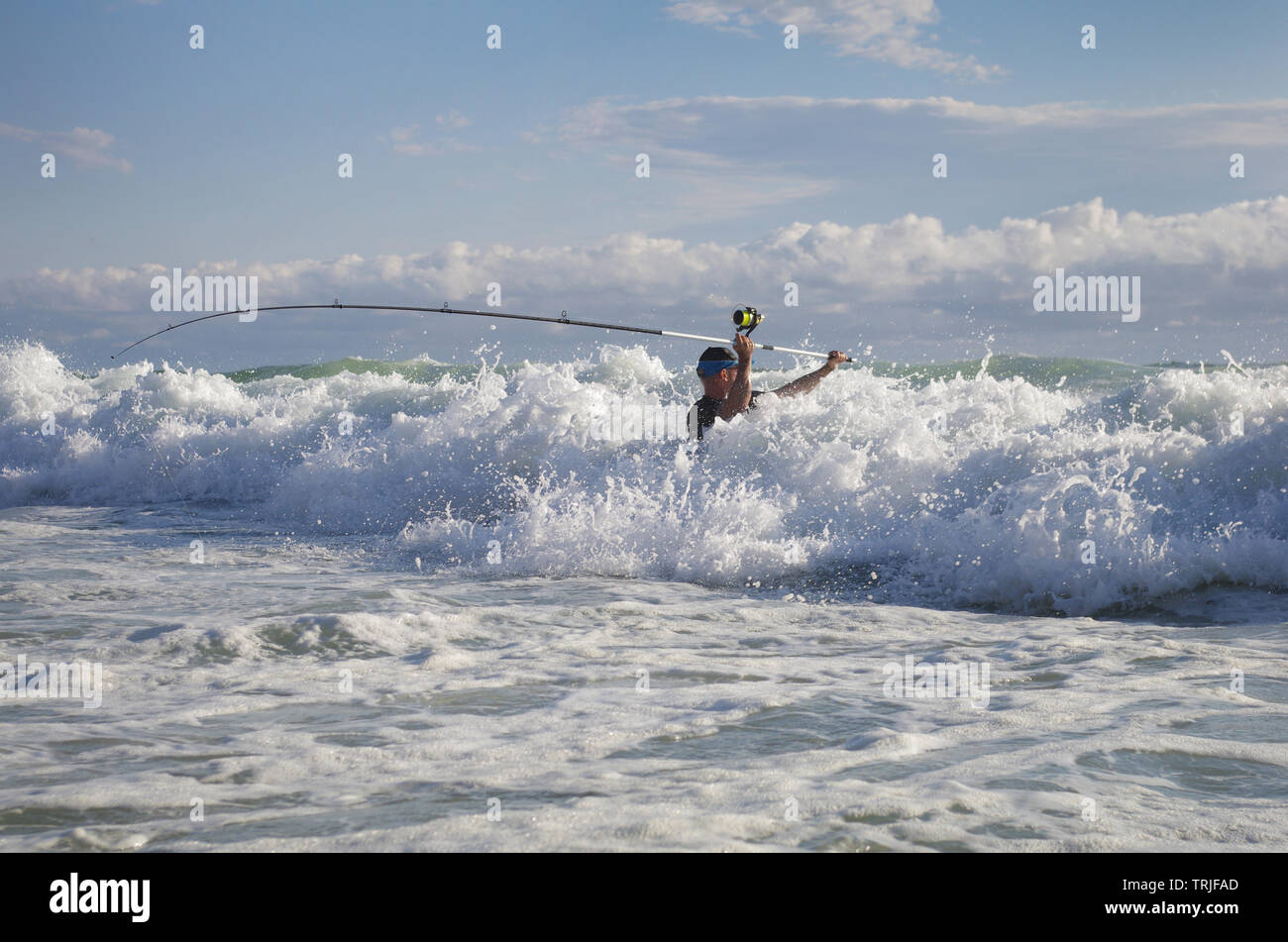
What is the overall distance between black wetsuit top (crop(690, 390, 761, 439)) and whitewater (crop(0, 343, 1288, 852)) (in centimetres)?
31

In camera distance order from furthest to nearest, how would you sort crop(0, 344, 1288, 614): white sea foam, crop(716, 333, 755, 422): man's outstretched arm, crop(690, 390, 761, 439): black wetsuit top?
crop(690, 390, 761, 439): black wetsuit top < crop(716, 333, 755, 422): man's outstretched arm < crop(0, 344, 1288, 614): white sea foam

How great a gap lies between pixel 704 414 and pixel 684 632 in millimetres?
4549

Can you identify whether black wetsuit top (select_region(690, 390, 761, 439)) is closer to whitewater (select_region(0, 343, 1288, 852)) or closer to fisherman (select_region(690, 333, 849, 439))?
fisherman (select_region(690, 333, 849, 439))

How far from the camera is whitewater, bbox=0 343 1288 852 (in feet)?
12.4

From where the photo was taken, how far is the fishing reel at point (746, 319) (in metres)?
9.99

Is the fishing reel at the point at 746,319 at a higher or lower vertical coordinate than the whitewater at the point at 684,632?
higher

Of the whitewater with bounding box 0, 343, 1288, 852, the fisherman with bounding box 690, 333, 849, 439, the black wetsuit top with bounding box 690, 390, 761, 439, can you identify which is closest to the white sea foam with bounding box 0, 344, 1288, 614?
the whitewater with bounding box 0, 343, 1288, 852

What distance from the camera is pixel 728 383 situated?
1098 centimetres

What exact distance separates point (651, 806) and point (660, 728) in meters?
1.05

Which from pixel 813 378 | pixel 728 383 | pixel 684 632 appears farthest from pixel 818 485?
pixel 684 632

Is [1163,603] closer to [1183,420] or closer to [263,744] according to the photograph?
[1183,420]

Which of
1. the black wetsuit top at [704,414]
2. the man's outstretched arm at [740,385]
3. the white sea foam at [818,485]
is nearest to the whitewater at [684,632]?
the white sea foam at [818,485]

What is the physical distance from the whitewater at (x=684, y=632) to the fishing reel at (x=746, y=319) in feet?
5.28

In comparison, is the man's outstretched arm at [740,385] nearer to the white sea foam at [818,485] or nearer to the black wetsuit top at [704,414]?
the black wetsuit top at [704,414]
